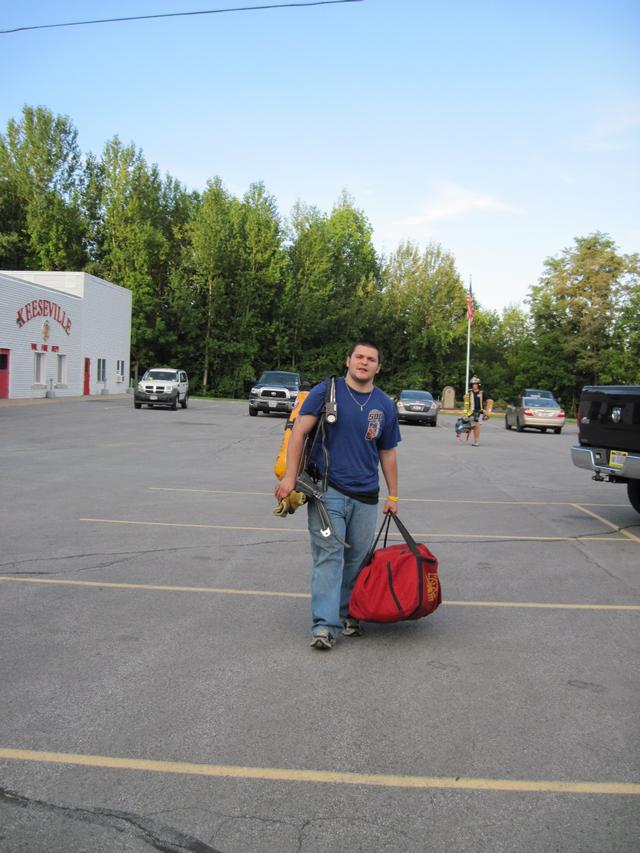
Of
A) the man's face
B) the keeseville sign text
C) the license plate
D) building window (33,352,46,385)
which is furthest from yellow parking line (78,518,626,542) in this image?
building window (33,352,46,385)

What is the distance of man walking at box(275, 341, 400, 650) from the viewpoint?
5.33 meters

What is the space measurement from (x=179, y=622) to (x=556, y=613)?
2656 mm

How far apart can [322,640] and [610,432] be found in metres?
6.06

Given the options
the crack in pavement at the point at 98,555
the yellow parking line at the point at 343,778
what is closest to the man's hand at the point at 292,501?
the yellow parking line at the point at 343,778

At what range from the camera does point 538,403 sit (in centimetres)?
3622

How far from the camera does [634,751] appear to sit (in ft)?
12.8

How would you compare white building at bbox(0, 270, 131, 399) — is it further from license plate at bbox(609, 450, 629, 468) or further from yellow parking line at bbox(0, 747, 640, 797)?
yellow parking line at bbox(0, 747, 640, 797)

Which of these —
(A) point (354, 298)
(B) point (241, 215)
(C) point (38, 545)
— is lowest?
(C) point (38, 545)

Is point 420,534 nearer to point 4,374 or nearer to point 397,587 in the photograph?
point 397,587

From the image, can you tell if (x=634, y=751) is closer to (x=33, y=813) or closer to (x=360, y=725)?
(x=360, y=725)

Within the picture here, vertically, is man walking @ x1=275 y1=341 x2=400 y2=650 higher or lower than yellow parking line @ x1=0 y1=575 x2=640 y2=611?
higher

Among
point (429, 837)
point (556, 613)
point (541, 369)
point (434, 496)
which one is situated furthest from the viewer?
point (541, 369)

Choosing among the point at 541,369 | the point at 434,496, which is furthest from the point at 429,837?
the point at 541,369

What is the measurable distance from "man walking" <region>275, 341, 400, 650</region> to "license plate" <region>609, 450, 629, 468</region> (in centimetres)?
530
